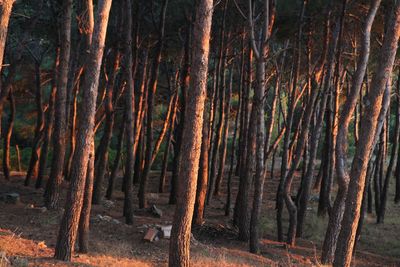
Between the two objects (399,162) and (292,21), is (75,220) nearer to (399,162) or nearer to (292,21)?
(292,21)

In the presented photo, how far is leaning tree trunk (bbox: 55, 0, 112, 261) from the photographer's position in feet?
28.8

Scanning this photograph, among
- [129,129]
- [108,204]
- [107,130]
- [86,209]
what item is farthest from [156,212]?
[86,209]

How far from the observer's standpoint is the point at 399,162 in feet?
75.8

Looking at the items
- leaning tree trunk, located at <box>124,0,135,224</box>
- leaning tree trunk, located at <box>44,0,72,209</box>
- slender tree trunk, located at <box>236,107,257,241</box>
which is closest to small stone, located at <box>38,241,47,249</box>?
leaning tree trunk, located at <box>44,0,72,209</box>

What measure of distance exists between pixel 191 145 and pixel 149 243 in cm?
469

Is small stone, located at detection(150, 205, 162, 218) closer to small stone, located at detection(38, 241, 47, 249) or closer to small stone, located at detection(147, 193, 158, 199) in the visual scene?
small stone, located at detection(147, 193, 158, 199)

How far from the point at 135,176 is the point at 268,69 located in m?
7.48

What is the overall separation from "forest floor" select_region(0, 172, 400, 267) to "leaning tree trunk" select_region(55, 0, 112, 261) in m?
0.39

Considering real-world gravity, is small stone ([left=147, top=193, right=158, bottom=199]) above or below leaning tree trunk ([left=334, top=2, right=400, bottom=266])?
below

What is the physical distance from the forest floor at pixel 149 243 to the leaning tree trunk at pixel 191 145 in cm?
164

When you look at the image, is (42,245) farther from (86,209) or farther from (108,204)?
(108,204)

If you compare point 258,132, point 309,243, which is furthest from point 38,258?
point 309,243

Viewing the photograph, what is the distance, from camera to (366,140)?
9.18 meters

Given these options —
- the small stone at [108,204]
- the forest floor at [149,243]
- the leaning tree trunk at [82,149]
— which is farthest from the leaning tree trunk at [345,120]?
the small stone at [108,204]
